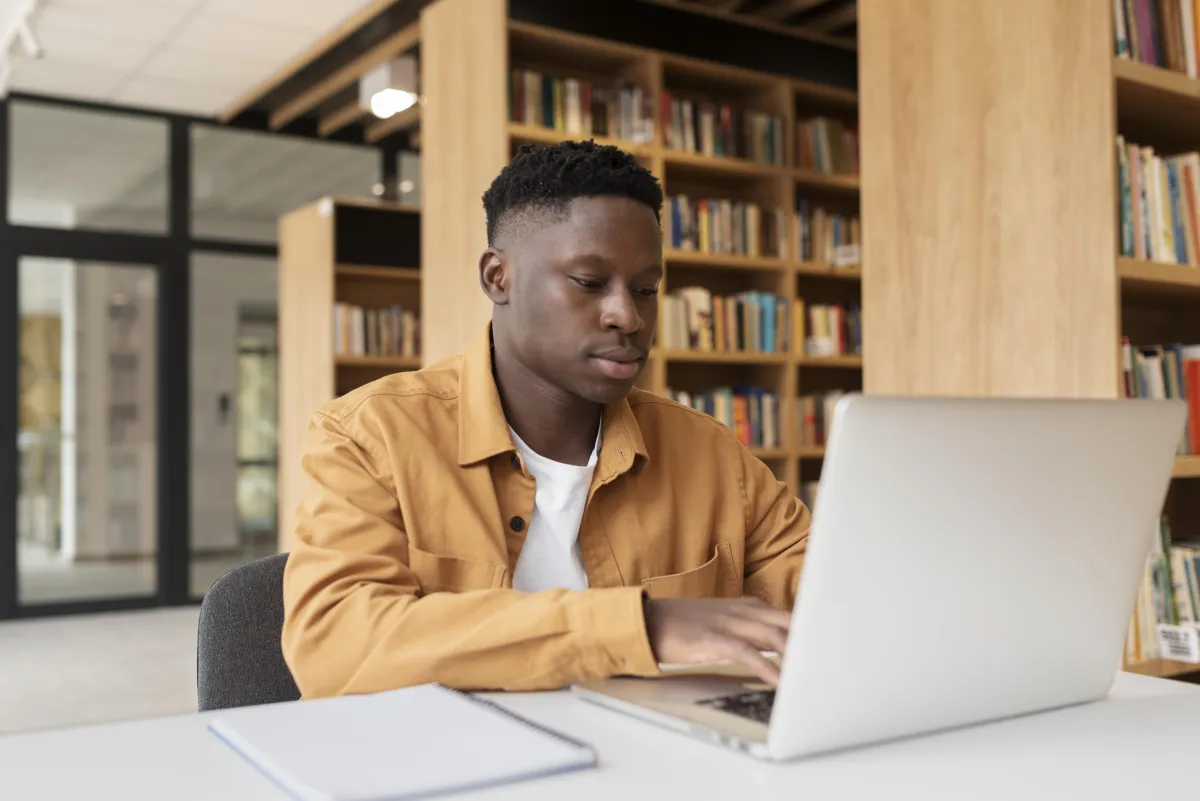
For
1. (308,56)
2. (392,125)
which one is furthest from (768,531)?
(392,125)

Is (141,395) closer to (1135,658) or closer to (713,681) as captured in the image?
(1135,658)

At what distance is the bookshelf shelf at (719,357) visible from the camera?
14.9 feet

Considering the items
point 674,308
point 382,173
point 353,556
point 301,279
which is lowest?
point 353,556

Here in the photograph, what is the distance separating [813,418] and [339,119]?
3.60 metres

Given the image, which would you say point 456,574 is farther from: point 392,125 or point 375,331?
point 392,125

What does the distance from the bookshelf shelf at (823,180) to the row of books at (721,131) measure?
113 millimetres

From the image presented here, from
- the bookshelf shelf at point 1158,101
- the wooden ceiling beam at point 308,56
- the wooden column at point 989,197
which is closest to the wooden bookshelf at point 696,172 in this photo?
the wooden ceiling beam at point 308,56

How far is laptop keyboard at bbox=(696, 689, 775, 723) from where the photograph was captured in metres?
0.86

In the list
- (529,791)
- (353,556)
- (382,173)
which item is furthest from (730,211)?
(529,791)

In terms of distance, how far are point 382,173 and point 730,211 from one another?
10.5 ft

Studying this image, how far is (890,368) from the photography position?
292 cm

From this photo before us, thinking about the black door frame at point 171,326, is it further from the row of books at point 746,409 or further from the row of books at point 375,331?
the row of books at point 746,409

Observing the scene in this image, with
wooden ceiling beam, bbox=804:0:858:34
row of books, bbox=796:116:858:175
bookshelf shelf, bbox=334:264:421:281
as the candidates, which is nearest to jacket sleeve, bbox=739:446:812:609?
row of books, bbox=796:116:858:175

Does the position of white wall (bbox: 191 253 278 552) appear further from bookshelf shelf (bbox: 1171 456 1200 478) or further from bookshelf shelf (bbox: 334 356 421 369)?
bookshelf shelf (bbox: 1171 456 1200 478)
